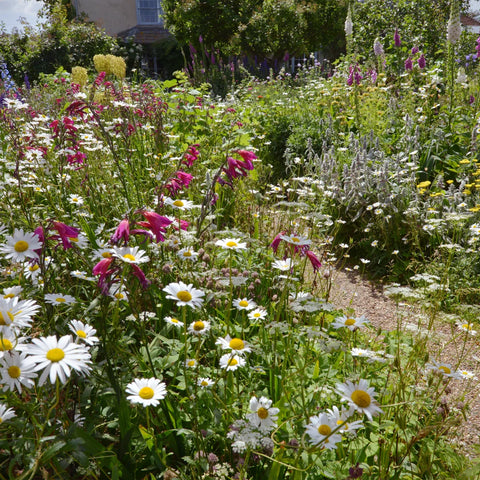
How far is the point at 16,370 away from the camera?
3.53 ft

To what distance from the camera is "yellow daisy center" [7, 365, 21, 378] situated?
1.06 meters

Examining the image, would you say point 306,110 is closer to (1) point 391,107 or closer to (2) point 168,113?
(1) point 391,107

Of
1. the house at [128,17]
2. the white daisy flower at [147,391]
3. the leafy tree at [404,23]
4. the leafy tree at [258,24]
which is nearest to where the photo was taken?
the white daisy flower at [147,391]

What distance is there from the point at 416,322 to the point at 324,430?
1983mm

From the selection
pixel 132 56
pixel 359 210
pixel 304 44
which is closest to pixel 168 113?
pixel 359 210

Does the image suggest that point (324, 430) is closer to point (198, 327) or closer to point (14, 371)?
point (198, 327)

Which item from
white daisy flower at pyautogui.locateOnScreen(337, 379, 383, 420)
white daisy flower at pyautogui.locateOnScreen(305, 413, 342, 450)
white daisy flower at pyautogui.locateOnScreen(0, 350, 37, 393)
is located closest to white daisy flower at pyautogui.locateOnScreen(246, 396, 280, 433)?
white daisy flower at pyautogui.locateOnScreen(305, 413, 342, 450)

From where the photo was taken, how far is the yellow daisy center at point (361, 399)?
1.15m

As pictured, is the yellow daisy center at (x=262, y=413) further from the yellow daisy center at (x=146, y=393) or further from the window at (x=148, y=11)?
the window at (x=148, y=11)

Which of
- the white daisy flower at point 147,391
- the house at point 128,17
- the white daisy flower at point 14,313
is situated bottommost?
the white daisy flower at point 147,391

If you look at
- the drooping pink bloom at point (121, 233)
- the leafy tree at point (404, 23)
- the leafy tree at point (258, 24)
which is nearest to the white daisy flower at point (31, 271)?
the drooping pink bloom at point (121, 233)

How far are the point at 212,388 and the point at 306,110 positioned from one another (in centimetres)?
556

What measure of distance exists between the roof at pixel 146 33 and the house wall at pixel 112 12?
25.1 inches

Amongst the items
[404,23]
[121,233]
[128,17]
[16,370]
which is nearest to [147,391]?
[16,370]
